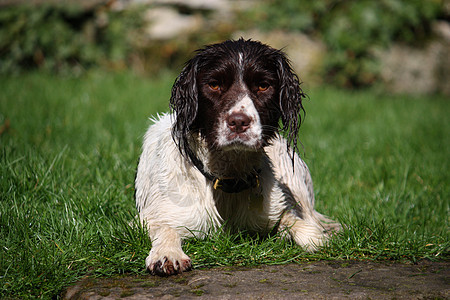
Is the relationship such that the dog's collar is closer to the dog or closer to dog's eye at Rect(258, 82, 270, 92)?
the dog

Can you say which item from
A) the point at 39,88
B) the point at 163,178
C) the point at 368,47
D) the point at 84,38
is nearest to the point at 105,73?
the point at 84,38

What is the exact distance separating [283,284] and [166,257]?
24.8 inches

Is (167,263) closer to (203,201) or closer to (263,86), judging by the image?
(203,201)

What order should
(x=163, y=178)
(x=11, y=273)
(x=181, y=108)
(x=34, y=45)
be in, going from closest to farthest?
(x=11, y=273), (x=181, y=108), (x=163, y=178), (x=34, y=45)

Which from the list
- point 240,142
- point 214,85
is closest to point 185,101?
point 214,85

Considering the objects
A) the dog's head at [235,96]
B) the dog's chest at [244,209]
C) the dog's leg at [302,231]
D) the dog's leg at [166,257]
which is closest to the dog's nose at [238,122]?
the dog's head at [235,96]

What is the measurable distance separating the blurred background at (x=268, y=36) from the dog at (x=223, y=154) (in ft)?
22.8

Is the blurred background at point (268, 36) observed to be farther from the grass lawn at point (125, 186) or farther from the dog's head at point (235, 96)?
the dog's head at point (235, 96)

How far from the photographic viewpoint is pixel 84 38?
32.4 ft

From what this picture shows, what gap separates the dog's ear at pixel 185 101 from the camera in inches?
114

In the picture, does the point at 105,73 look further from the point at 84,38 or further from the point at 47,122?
the point at 47,122

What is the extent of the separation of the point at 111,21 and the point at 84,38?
702 mm

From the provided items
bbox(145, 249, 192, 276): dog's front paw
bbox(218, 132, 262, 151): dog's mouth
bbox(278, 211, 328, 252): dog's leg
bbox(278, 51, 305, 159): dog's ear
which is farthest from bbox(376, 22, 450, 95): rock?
bbox(145, 249, 192, 276): dog's front paw

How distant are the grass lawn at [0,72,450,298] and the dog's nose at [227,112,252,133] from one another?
19.9 inches
